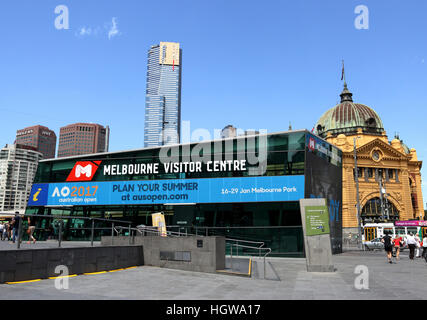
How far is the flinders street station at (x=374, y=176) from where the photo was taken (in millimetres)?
69062

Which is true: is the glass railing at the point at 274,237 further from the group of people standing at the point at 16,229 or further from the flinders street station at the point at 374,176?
the flinders street station at the point at 374,176

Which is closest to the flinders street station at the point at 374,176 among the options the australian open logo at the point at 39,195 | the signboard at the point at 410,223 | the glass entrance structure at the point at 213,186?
the signboard at the point at 410,223

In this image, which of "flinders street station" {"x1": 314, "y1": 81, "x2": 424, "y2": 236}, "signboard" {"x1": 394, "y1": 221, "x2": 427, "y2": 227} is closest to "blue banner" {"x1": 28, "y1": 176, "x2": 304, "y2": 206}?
"signboard" {"x1": 394, "y1": 221, "x2": 427, "y2": 227}

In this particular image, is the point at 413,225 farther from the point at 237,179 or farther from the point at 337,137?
the point at 337,137

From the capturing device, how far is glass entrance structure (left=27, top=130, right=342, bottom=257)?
26.1m

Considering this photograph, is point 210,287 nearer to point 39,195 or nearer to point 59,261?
point 59,261

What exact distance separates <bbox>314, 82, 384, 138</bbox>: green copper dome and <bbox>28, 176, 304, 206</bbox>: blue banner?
5937cm

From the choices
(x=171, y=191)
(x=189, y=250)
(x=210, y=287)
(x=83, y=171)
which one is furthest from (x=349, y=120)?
(x=210, y=287)

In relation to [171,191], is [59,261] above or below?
below

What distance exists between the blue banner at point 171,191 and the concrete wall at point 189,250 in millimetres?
11202

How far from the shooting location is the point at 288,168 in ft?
86.0

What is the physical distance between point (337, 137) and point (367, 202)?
47.2 feet

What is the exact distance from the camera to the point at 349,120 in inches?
3206

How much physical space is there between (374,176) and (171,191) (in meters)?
55.0
